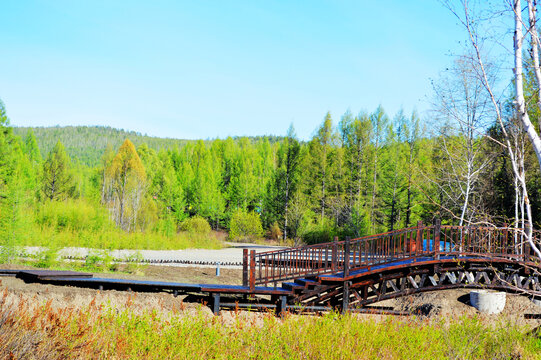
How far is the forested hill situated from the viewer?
144m

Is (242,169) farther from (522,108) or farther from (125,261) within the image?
(522,108)

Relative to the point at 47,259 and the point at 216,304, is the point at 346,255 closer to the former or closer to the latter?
the point at 216,304

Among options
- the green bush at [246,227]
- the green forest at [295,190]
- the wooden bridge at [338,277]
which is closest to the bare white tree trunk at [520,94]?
the wooden bridge at [338,277]

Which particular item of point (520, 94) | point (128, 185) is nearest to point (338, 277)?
point (520, 94)

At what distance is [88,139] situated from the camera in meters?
162

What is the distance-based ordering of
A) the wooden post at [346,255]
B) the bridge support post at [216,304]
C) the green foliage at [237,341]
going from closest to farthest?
1. the green foliage at [237,341]
2. the bridge support post at [216,304]
3. the wooden post at [346,255]

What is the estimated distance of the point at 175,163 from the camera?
6625 centimetres

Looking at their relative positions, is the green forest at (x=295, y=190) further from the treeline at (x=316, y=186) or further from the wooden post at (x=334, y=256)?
the wooden post at (x=334, y=256)

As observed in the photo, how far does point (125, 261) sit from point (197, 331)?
11253 mm

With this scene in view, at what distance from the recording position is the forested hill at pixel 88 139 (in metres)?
144

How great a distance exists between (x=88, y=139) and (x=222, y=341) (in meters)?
170

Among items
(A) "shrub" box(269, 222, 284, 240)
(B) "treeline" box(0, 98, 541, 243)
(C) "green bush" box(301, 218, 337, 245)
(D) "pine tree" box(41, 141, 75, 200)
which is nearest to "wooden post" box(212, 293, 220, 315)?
(B) "treeline" box(0, 98, 541, 243)

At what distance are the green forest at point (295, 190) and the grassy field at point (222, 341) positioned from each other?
9.96 meters

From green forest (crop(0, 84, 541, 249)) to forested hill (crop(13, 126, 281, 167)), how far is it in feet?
284
